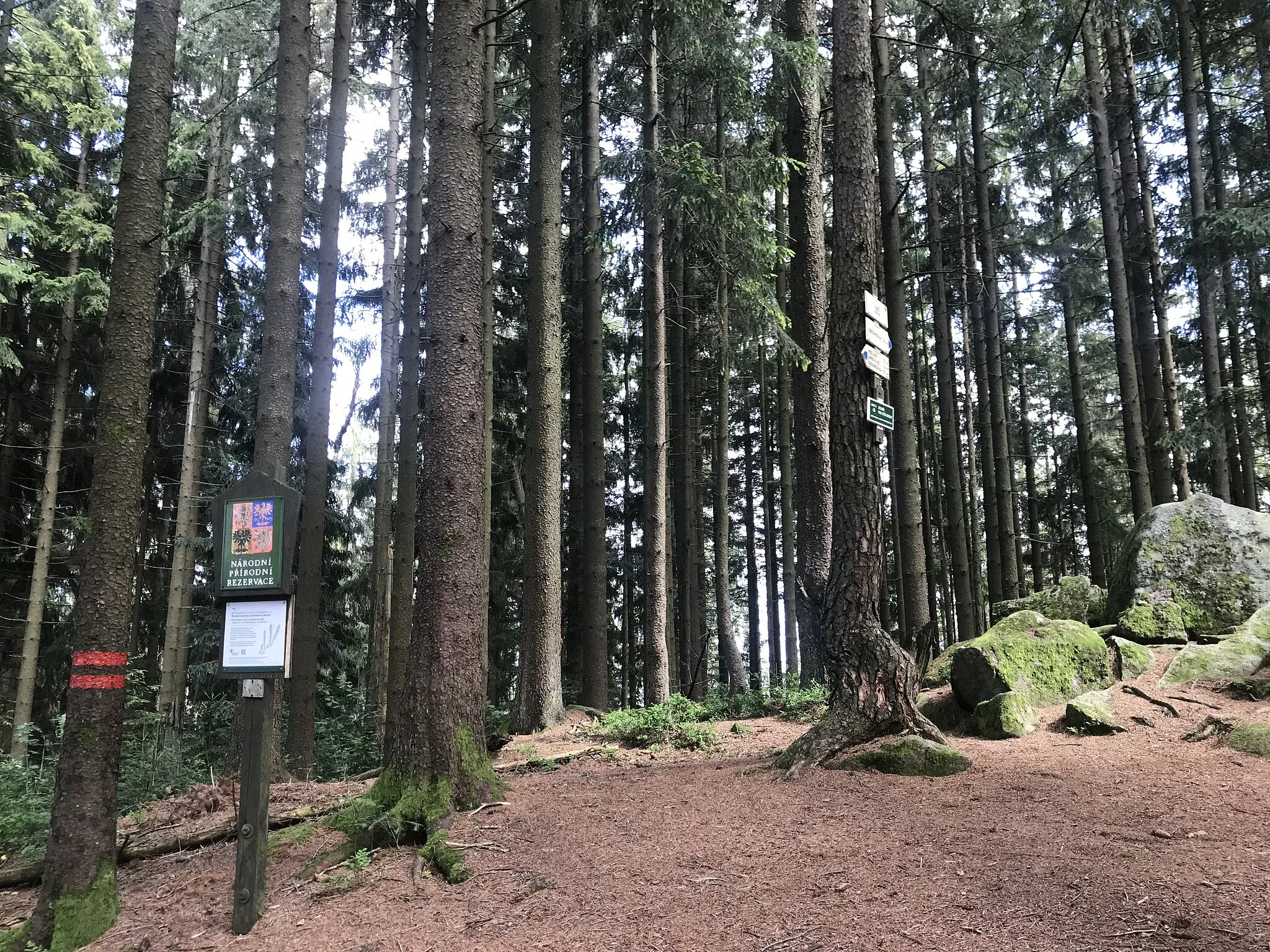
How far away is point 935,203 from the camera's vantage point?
53.0 feet

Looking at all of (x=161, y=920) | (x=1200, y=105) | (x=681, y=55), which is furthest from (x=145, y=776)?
(x=1200, y=105)

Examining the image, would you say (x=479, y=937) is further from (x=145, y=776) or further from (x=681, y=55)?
(x=681, y=55)

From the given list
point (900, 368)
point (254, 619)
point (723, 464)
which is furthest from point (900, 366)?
point (254, 619)

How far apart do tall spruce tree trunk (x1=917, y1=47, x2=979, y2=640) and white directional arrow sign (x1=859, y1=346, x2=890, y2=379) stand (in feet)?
28.7

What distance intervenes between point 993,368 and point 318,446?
15.4m

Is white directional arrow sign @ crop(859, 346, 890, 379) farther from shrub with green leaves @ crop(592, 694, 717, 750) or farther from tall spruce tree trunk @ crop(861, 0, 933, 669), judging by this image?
tall spruce tree trunk @ crop(861, 0, 933, 669)

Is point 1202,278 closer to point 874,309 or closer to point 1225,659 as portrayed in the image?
point 1225,659

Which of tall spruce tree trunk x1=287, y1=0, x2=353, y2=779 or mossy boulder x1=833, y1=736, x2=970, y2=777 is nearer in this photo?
mossy boulder x1=833, y1=736, x2=970, y2=777

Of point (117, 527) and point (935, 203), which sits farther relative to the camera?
point (935, 203)

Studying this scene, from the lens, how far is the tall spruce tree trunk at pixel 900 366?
10844mm

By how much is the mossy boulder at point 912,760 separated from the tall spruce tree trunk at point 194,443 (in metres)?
11.9

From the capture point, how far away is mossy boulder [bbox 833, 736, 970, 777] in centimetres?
560

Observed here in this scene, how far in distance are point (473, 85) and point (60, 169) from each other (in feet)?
38.9

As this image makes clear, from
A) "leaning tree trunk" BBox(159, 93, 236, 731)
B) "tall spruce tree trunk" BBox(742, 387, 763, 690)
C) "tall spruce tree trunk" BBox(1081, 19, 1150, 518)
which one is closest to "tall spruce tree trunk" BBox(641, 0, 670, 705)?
"tall spruce tree trunk" BBox(1081, 19, 1150, 518)
